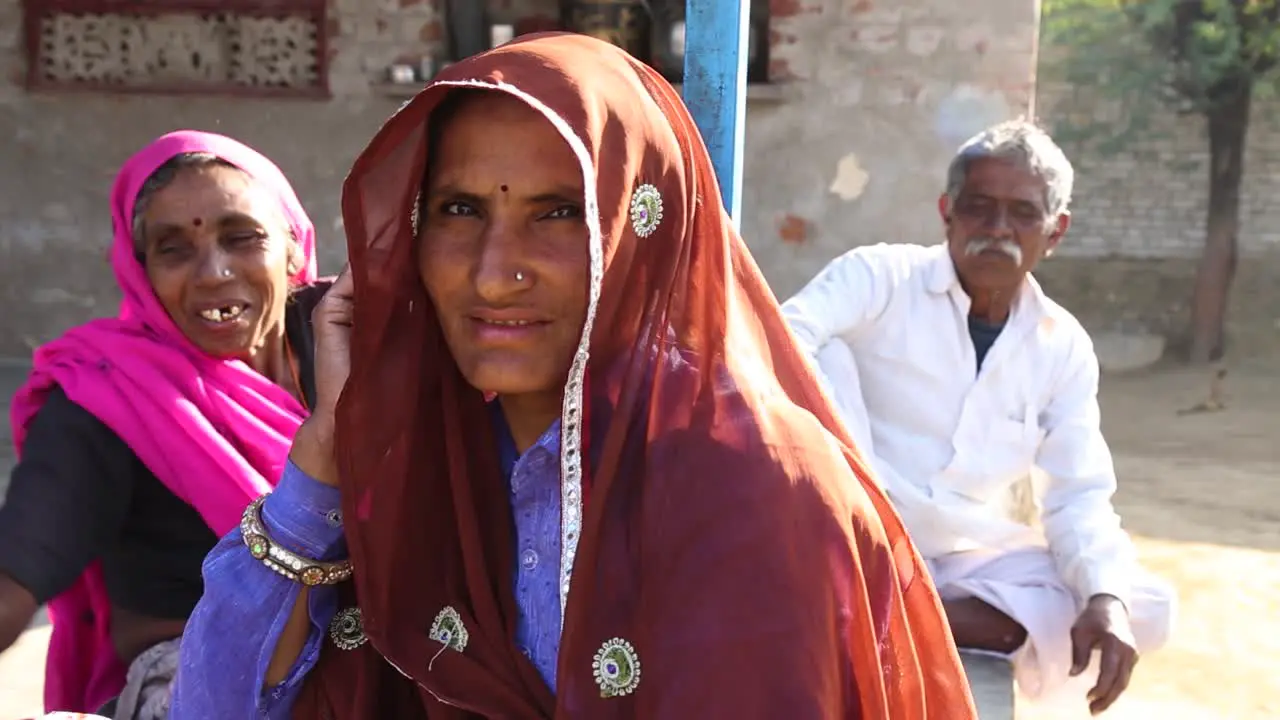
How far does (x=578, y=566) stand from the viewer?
1358 millimetres

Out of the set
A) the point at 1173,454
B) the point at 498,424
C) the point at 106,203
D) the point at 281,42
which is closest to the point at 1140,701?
the point at 498,424

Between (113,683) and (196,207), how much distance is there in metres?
0.83

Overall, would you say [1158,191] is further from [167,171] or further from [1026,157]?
[167,171]

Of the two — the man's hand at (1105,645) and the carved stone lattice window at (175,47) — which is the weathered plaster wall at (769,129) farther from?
the man's hand at (1105,645)

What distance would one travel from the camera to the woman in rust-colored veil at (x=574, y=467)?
4.29 ft

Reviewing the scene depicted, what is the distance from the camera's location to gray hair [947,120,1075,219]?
127 inches

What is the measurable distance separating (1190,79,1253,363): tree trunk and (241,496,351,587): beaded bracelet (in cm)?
1043

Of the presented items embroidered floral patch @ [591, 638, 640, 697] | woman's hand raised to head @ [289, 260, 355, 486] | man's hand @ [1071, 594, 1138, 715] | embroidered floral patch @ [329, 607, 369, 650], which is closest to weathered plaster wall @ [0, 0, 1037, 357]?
man's hand @ [1071, 594, 1138, 715]

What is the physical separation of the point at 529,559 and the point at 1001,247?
2.06m

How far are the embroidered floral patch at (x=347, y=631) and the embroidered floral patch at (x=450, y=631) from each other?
0.43ft

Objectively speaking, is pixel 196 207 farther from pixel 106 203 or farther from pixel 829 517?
pixel 106 203

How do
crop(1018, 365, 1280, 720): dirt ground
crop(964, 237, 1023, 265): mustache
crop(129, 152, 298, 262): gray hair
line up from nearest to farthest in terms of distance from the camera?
1. crop(129, 152, 298, 262): gray hair
2. crop(964, 237, 1023, 265): mustache
3. crop(1018, 365, 1280, 720): dirt ground

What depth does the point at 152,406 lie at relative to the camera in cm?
202

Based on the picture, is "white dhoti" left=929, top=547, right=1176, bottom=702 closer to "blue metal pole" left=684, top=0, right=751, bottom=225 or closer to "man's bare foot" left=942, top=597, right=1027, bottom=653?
"man's bare foot" left=942, top=597, right=1027, bottom=653
